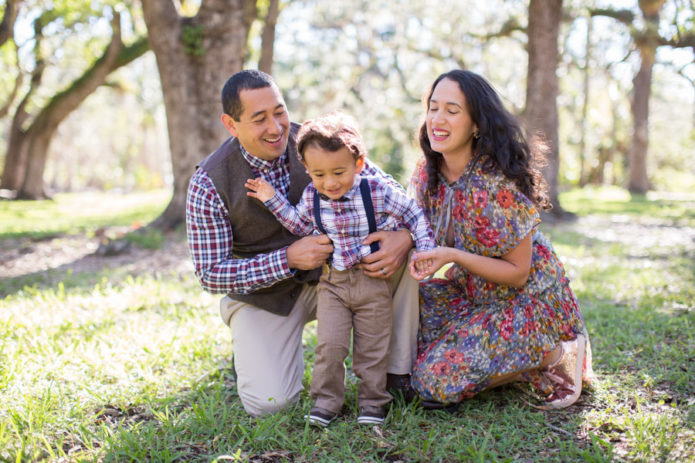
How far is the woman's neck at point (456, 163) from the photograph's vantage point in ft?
9.04

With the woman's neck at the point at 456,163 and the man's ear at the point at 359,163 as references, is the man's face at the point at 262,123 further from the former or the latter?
the woman's neck at the point at 456,163

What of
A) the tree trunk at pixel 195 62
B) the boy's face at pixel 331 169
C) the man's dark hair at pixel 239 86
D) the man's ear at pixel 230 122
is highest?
the tree trunk at pixel 195 62

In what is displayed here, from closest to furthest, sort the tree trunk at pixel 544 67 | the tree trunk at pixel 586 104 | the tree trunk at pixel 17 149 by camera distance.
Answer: the tree trunk at pixel 544 67, the tree trunk at pixel 17 149, the tree trunk at pixel 586 104

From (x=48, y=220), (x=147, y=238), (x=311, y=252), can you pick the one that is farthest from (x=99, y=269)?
(x=48, y=220)

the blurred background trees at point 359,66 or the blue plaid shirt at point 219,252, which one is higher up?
the blurred background trees at point 359,66

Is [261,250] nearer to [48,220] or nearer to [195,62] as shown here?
[195,62]

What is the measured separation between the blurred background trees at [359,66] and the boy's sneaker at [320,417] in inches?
65.7

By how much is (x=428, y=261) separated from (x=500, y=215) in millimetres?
413

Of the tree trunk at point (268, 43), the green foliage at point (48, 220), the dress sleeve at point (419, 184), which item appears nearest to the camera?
the dress sleeve at point (419, 184)

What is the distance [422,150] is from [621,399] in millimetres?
1600

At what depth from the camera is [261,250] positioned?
298cm

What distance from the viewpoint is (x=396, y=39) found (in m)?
18.4

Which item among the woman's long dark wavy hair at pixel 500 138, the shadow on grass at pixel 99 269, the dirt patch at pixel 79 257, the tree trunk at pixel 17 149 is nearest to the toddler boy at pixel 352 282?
the woman's long dark wavy hair at pixel 500 138

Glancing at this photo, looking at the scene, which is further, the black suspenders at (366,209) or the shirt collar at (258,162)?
the shirt collar at (258,162)
